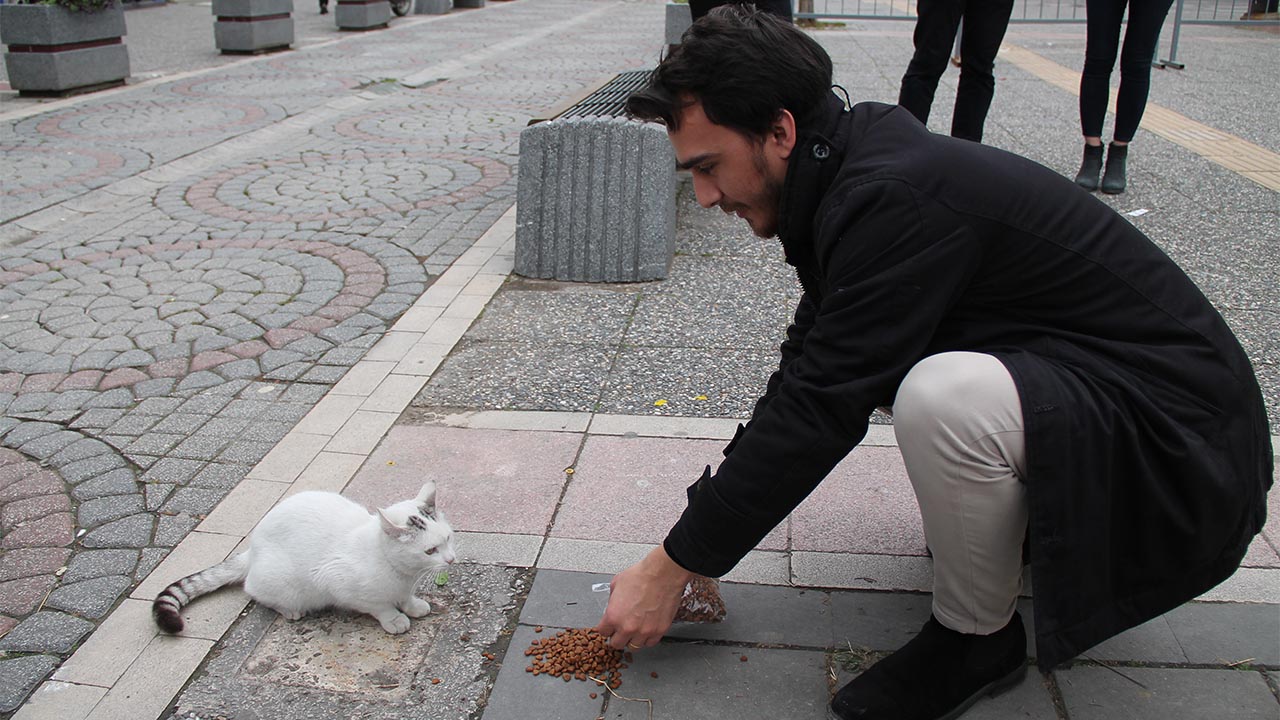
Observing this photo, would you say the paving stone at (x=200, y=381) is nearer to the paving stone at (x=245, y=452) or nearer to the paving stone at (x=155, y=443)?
the paving stone at (x=155, y=443)

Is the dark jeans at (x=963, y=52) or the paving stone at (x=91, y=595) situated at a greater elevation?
the dark jeans at (x=963, y=52)

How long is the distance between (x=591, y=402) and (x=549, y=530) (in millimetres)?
881

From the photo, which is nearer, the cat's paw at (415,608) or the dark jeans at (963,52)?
the cat's paw at (415,608)

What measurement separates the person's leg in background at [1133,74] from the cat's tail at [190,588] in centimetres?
520

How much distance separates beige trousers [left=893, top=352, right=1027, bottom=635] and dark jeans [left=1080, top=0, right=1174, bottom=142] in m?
4.60

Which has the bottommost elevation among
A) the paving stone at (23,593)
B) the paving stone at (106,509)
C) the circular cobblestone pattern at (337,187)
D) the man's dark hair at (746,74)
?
the paving stone at (23,593)

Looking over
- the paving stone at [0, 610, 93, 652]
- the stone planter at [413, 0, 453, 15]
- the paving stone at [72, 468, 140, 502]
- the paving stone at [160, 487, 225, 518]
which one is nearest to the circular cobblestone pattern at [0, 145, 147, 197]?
the paving stone at [72, 468, 140, 502]

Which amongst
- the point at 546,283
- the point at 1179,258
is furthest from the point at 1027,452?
the point at 1179,258

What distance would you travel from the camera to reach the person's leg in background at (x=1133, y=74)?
5.67 metres

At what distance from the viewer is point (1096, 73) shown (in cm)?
595

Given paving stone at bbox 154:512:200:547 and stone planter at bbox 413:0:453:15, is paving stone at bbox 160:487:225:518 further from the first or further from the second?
stone planter at bbox 413:0:453:15

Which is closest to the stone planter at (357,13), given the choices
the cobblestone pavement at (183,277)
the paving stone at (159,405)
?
the cobblestone pavement at (183,277)

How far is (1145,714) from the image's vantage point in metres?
2.16

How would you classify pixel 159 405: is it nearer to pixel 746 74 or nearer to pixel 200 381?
pixel 200 381
